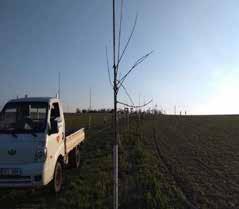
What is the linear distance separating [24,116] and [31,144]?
1788 mm

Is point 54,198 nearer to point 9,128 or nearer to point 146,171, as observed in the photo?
point 9,128

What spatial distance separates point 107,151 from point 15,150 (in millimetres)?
9071

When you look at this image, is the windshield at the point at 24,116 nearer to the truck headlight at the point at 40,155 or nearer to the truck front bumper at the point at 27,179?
the truck headlight at the point at 40,155

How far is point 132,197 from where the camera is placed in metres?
8.75

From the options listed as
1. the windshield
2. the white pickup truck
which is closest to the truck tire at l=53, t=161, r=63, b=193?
the white pickup truck

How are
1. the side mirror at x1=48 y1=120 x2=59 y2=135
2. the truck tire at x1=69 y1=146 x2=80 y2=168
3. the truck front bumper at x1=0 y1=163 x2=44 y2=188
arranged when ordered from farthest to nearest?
the truck tire at x1=69 y1=146 x2=80 y2=168, the side mirror at x1=48 y1=120 x2=59 y2=135, the truck front bumper at x1=0 y1=163 x2=44 y2=188

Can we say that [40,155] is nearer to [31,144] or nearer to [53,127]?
[31,144]

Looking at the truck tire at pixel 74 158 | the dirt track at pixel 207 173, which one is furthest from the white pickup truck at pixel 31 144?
the dirt track at pixel 207 173

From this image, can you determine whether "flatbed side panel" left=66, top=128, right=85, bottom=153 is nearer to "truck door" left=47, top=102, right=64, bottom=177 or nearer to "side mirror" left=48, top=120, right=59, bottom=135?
"truck door" left=47, top=102, right=64, bottom=177

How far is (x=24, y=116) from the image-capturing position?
10211 millimetres

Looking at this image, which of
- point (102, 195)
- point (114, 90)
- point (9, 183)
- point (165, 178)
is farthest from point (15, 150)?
point (165, 178)

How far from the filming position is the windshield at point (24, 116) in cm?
933

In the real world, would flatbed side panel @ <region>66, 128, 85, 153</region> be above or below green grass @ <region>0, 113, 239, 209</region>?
above

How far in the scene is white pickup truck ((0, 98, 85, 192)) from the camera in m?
8.42
